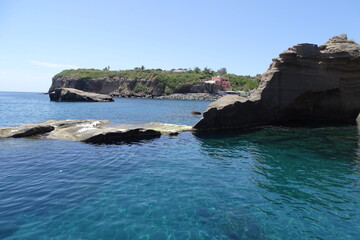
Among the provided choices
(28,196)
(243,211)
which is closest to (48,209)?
(28,196)

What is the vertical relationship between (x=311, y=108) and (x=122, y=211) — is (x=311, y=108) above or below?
above

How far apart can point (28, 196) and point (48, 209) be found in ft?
6.33

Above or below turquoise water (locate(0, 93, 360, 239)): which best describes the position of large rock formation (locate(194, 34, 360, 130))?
above

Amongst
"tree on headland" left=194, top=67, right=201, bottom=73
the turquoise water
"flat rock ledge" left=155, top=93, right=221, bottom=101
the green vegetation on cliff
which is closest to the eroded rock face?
"flat rock ledge" left=155, top=93, right=221, bottom=101

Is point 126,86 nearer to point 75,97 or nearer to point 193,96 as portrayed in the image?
point 193,96

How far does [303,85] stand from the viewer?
30.9 m

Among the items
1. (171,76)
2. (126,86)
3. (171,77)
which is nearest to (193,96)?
(171,77)

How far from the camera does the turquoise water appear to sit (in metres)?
8.70

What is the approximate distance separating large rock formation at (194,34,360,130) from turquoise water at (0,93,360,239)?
10447 mm

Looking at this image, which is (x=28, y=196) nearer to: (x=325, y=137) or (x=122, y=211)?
(x=122, y=211)

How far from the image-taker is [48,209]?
32.5 feet

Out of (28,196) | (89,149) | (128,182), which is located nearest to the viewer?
(28,196)

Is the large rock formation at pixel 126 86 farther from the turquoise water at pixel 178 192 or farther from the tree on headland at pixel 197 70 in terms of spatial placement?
the turquoise water at pixel 178 192

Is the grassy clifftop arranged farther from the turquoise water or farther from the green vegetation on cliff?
the turquoise water
